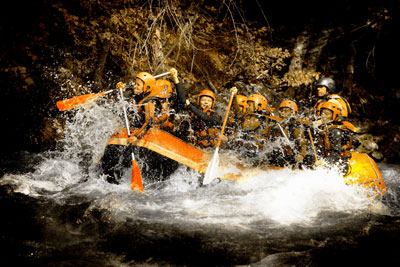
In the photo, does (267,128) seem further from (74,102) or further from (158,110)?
(74,102)

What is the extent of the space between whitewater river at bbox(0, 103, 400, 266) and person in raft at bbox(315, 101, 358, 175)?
1.04 ft

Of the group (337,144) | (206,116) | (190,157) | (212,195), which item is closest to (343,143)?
(337,144)

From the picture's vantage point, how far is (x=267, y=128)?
18.8ft

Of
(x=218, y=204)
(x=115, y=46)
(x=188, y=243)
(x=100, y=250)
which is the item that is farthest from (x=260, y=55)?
(x=100, y=250)

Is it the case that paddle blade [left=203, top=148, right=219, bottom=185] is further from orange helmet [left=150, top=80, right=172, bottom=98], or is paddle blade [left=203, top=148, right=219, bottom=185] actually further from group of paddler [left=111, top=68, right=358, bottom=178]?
orange helmet [left=150, top=80, right=172, bottom=98]

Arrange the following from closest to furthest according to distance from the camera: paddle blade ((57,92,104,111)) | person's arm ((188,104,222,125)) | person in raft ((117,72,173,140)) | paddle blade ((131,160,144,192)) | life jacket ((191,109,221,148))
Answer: paddle blade ((131,160,144,192)), person in raft ((117,72,173,140)), paddle blade ((57,92,104,111)), person's arm ((188,104,222,125)), life jacket ((191,109,221,148))

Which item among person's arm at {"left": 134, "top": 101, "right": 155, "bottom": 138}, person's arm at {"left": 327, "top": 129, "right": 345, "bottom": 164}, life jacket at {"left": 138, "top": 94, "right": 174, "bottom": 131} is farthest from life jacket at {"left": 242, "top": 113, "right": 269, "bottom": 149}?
person's arm at {"left": 134, "top": 101, "right": 155, "bottom": 138}

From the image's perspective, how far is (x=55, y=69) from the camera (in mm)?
7707

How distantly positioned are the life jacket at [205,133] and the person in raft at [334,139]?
2.07m

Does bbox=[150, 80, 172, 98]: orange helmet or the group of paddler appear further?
bbox=[150, 80, 172, 98]: orange helmet

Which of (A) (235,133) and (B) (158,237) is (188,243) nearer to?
(B) (158,237)

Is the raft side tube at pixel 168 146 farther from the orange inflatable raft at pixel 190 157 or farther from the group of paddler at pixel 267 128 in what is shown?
the group of paddler at pixel 267 128

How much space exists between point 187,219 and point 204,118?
230cm

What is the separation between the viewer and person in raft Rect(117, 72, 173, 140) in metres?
5.00
